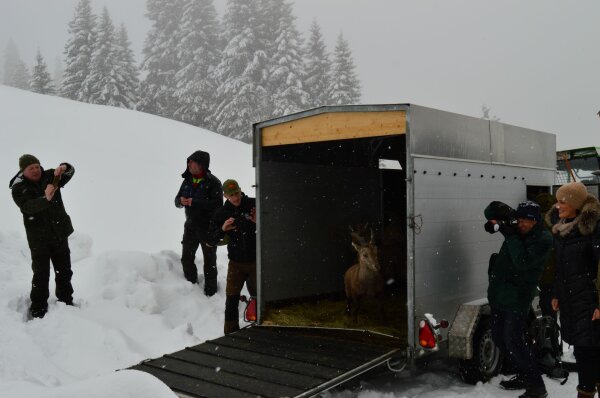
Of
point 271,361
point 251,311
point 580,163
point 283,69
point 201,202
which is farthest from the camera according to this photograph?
point 283,69

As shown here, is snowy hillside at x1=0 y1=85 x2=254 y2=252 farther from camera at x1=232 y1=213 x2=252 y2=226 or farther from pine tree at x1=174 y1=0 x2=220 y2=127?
pine tree at x1=174 y1=0 x2=220 y2=127

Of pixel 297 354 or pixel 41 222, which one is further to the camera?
pixel 41 222

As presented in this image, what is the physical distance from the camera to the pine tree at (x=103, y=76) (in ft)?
128

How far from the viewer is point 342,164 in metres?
8.80

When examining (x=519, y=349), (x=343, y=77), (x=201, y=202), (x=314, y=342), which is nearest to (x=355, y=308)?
(x=314, y=342)

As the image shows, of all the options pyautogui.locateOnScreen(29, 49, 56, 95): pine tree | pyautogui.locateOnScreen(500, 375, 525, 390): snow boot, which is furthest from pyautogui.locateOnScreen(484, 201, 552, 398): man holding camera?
pyautogui.locateOnScreen(29, 49, 56, 95): pine tree

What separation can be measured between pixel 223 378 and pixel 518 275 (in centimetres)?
304

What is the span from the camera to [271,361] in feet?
18.0

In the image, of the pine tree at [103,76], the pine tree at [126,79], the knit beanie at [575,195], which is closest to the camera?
the knit beanie at [575,195]

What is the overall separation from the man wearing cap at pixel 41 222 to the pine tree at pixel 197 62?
102 ft

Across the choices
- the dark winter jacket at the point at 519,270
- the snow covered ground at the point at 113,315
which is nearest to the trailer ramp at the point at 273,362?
the snow covered ground at the point at 113,315

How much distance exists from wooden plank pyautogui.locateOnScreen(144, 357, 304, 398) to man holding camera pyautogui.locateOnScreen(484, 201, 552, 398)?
2.33 metres

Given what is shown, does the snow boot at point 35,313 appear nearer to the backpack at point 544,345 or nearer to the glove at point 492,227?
the glove at point 492,227

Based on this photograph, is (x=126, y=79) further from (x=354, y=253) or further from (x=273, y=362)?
(x=273, y=362)
